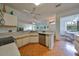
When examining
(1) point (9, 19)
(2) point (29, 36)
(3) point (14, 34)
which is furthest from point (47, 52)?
(1) point (9, 19)

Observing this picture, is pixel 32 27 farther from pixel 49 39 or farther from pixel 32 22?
pixel 49 39

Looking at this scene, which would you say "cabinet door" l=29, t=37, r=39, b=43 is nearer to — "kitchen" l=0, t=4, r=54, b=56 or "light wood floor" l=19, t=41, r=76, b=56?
"kitchen" l=0, t=4, r=54, b=56

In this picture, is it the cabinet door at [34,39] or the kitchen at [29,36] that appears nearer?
the kitchen at [29,36]

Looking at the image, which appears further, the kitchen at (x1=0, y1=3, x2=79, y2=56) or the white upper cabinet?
the white upper cabinet

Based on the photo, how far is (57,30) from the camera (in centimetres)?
716

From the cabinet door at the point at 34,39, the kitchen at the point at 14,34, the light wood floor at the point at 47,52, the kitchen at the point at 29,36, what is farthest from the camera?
the cabinet door at the point at 34,39

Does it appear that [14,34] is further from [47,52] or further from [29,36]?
[47,52]

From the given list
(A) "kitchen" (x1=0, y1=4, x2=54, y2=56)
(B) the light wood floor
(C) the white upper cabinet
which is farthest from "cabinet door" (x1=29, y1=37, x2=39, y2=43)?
(C) the white upper cabinet

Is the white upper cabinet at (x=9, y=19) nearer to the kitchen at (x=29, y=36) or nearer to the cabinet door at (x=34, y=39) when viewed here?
the kitchen at (x=29, y=36)

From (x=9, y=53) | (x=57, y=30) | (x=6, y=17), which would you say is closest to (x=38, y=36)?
(x=57, y=30)

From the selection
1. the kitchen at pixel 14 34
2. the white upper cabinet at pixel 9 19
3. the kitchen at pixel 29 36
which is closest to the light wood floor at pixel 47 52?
the kitchen at pixel 29 36

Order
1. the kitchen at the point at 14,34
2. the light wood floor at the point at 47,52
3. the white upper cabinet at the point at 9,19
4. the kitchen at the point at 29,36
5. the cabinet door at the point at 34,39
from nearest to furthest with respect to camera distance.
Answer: the kitchen at the point at 14,34
the kitchen at the point at 29,36
the light wood floor at the point at 47,52
the white upper cabinet at the point at 9,19
the cabinet door at the point at 34,39

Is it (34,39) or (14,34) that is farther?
(34,39)

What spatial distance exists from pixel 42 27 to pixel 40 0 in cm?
727
